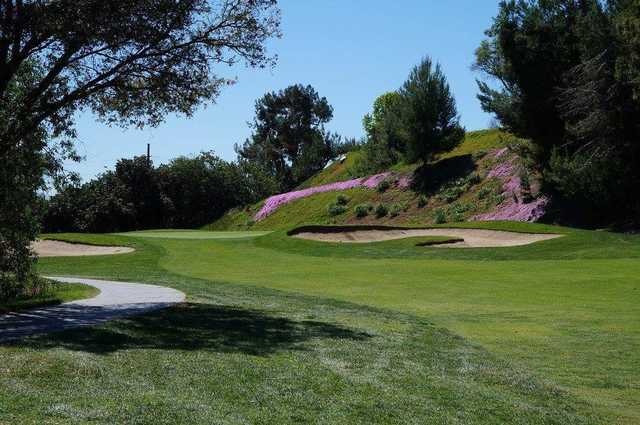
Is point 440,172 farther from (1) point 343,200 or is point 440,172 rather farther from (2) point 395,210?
(1) point 343,200

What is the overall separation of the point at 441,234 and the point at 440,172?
18337 mm

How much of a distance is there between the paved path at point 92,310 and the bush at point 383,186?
3724 cm

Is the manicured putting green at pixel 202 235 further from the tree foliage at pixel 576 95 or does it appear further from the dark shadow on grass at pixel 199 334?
the dark shadow on grass at pixel 199 334

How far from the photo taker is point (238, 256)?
30.6 meters

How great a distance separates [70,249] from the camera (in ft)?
115

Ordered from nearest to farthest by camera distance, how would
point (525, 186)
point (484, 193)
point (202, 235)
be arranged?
point (202, 235), point (525, 186), point (484, 193)

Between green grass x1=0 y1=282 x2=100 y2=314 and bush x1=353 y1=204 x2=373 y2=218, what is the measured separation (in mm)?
33180

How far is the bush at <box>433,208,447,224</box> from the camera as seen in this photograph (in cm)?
4397

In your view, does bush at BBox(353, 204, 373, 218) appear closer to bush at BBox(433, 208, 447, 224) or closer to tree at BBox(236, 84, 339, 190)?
bush at BBox(433, 208, 447, 224)

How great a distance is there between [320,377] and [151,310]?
5878mm

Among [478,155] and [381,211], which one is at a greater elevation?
[478,155]

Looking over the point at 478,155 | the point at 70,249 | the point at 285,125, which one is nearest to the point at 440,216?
the point at 478,155

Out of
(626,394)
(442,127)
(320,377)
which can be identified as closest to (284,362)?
(320,377)

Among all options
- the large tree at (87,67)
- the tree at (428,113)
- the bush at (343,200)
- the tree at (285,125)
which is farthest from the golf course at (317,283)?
the tree at (285,125)
